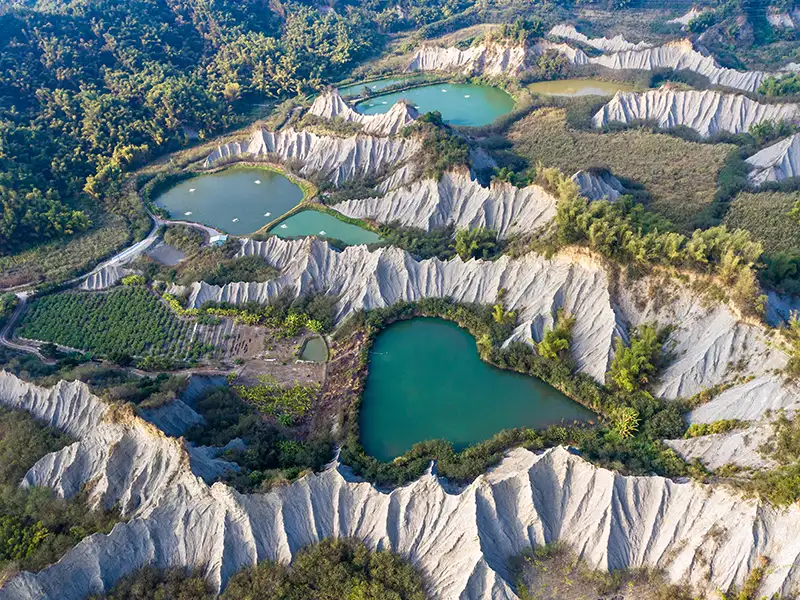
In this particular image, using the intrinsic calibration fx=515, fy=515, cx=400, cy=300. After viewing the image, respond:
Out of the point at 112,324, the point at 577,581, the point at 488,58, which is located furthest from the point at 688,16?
the point at 112,324

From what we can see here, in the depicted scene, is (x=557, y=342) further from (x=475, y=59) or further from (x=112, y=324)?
(x=475, y=59)

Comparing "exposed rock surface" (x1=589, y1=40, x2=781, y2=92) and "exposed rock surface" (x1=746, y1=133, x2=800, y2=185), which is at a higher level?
"exposed rock surface" (x1=589, y1=40, x2=781, y2=92)

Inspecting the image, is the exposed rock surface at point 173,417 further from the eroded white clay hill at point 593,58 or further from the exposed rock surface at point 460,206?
the eroded white clay hill at point 593,58

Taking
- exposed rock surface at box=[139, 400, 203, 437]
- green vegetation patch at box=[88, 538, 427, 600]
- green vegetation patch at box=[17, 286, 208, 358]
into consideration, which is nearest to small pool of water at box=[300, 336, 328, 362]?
green vegetation patch at box=[17, 286, 208, 358]

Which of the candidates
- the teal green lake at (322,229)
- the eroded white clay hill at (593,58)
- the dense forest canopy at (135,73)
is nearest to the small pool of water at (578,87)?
the eroded white clay hill at (593,58)

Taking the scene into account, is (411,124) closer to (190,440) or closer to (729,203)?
(729,203)

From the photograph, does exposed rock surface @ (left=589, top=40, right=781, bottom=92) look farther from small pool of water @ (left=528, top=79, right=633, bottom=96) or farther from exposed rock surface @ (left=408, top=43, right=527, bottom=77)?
exposed rock surface @ (left=408, top=43, right=527, bottom=77)

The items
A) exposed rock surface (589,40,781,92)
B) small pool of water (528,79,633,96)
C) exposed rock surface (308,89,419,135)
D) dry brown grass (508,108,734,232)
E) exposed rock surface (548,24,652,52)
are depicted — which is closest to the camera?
dry brown grass (508,108,734,232)
